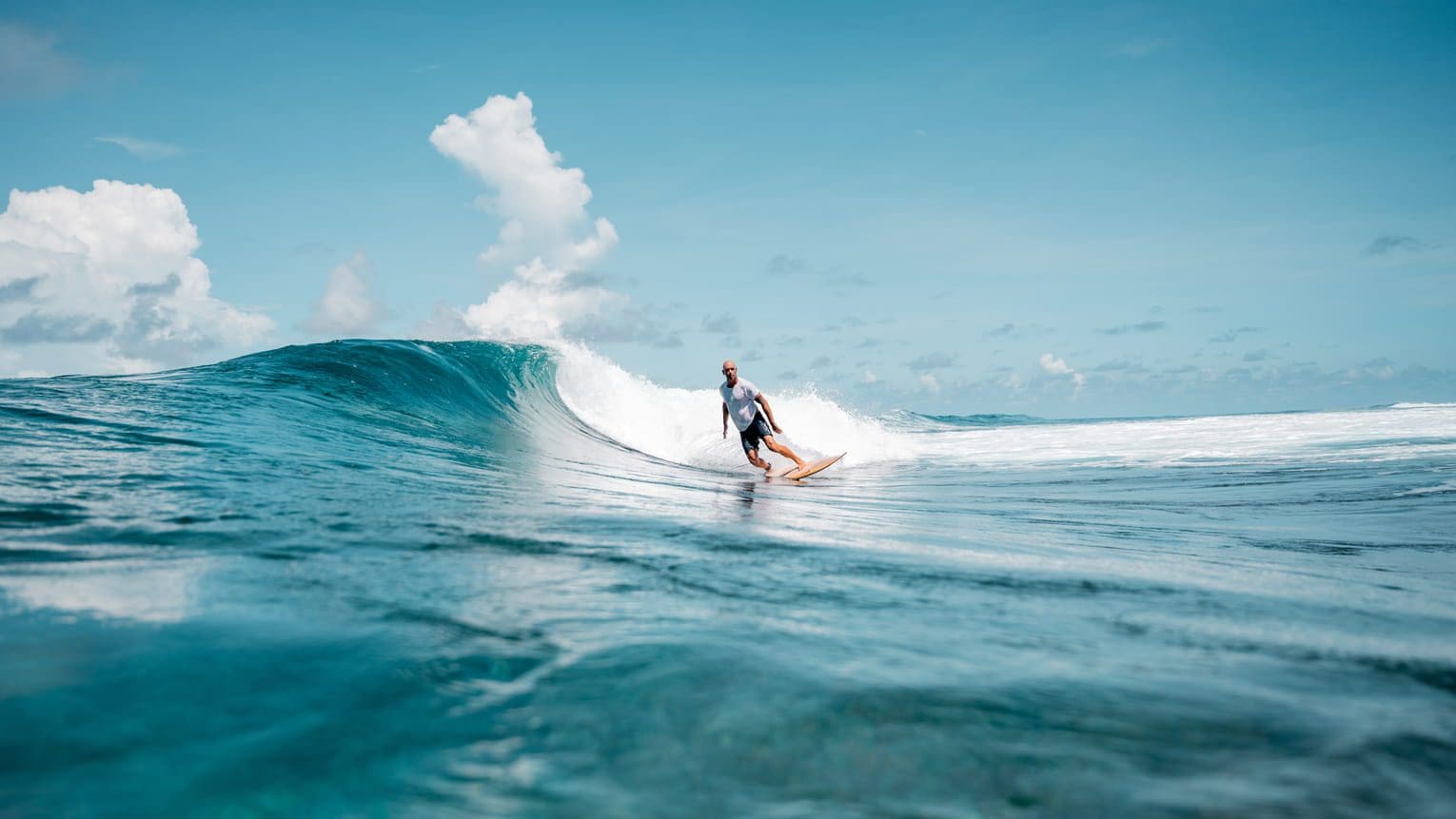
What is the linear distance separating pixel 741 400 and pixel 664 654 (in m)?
11.1

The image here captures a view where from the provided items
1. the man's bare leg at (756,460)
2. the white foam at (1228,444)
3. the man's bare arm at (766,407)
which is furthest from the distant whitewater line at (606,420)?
the man's bare arm at (766,407)

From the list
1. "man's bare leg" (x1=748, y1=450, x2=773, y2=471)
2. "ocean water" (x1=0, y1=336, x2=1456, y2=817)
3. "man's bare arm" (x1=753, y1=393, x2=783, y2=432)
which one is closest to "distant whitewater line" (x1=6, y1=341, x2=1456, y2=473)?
"man's bare leg" (x1=748, y1=450, x2=773, y2=471)

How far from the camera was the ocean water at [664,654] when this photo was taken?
1.90m

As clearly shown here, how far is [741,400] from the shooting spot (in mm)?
13805

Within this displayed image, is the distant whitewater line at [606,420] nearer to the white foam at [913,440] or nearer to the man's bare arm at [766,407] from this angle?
the white foam at [913,440]

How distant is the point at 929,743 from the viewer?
211 centimetres

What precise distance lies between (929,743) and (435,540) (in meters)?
3.22

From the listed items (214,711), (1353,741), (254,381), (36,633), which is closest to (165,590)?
(36,633)

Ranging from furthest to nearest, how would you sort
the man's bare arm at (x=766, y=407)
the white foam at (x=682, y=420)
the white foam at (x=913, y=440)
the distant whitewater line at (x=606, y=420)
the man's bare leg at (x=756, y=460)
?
1. the white foam at (x=682, y=420)
2. the white foam at (x=913, y=440)
3. the man's bare leg at (x=756, y=460)
4. the man's bare arm at (x=766, y=407)
5. the distant whitewater line at (x=606, y=420)

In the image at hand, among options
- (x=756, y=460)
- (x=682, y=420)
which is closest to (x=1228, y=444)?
(x=756, y=460)

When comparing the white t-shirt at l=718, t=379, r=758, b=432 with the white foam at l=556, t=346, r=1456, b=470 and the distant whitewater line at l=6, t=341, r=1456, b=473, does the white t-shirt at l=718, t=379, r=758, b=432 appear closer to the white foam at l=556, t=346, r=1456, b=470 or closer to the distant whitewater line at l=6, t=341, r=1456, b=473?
Answer: the distant whitewater line at l=6, t=341, r=1456, b=473

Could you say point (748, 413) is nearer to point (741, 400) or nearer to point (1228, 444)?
point (741, 400)

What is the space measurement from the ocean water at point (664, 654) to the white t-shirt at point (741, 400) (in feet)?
22.5

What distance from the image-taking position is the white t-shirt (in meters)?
13.7
